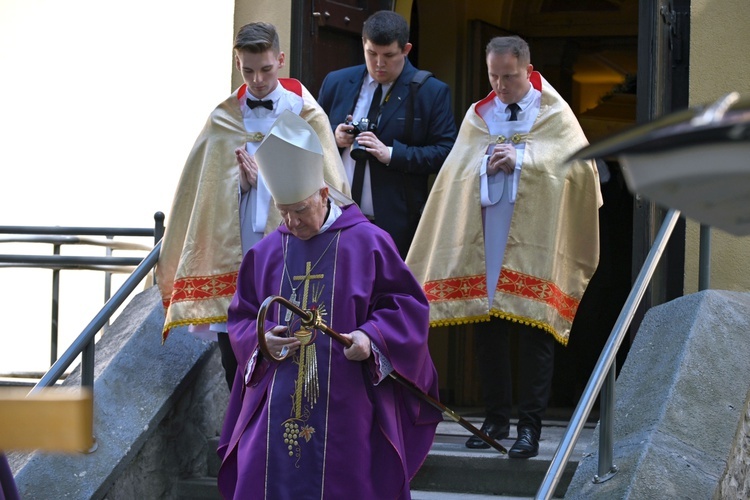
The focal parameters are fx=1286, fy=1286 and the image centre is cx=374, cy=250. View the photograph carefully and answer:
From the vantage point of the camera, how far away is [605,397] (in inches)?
193

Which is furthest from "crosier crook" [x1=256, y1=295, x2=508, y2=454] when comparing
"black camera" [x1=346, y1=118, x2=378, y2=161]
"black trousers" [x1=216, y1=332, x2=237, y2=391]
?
"black camera" [x1=346, y1=118, x2=378, y2=161]

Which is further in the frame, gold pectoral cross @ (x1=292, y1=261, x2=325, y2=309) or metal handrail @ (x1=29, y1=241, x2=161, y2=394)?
metal handrail @ (x1=29, y1=241, x2=161, y2=394)

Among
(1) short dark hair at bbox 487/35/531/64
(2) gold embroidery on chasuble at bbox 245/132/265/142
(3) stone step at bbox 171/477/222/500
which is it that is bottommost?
(3) stone step at bbox 171/477/222/500

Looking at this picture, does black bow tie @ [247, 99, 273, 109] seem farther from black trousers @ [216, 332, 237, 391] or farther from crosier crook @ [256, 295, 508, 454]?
crosier crook @ [256, 295, 508, 454]

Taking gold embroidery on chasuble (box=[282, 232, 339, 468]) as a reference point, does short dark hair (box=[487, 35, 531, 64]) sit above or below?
above

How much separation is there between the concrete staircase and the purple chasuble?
750mm

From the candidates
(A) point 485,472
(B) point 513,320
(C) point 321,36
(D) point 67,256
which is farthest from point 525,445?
(C) point 321,36

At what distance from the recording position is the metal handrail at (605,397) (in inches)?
172

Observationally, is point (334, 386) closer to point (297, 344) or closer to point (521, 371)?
point (297, 344)

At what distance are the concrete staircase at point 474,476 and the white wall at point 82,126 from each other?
9.73 ft

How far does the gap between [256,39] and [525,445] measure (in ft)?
7.13

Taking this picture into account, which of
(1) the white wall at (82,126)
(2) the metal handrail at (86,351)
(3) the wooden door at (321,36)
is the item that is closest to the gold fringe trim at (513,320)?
(2) the metal handrail at (86,351)

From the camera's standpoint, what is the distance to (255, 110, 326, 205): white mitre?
16.0ft

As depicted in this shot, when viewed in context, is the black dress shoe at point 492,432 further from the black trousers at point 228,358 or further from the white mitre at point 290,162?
the white mitre at point 290,162
